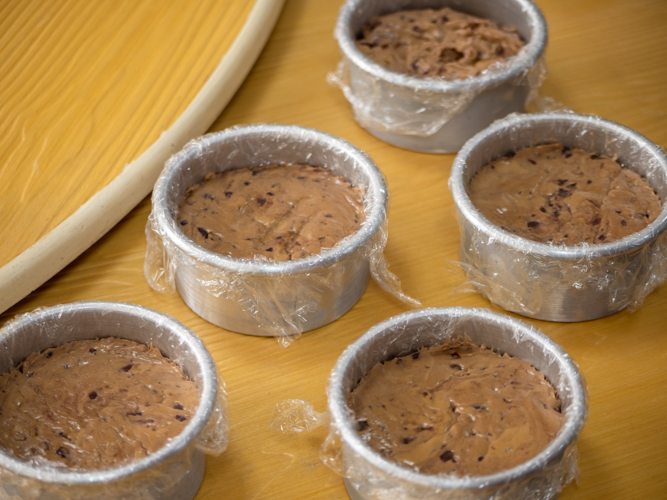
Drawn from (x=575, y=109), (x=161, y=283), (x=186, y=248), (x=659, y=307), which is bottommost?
(x=659, y=307)

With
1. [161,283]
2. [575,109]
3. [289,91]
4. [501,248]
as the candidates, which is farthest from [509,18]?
[161,283]

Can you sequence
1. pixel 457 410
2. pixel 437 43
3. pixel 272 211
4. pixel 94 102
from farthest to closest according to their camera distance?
pixel 437 43 → pixel 94 102 → pixel 272 211 → pixel 457 410

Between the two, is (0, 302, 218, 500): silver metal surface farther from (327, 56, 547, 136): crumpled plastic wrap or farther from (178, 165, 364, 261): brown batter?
(327, 56, 547, 136): crumpled plastic wrap

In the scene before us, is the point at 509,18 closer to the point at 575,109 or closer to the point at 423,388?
the point at 575,109

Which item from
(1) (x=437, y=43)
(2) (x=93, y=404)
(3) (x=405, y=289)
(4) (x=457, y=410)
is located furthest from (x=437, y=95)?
(2) (x=93, y=404)

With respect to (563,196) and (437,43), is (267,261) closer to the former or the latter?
(563,196)

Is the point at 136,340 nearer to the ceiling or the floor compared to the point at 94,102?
nearer to the floor

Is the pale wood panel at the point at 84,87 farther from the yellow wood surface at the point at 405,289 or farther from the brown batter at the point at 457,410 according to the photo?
the brown batter at the point at 457,410
